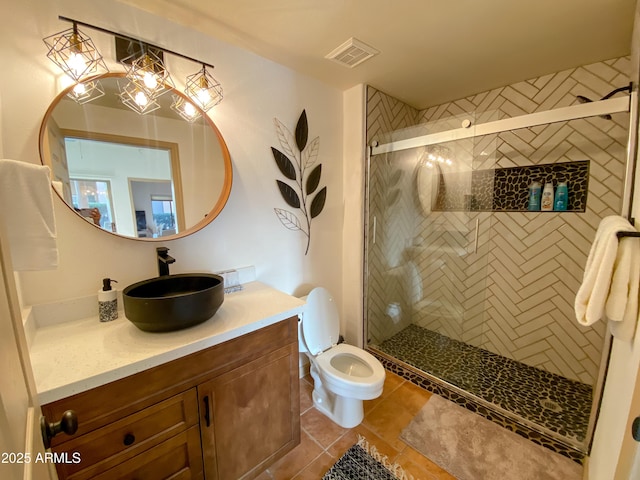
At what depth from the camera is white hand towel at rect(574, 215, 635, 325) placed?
0.86 meters

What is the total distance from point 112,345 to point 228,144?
46.8 inches

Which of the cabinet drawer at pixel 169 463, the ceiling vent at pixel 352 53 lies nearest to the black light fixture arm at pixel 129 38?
the ceiling vent at pixel 352 53

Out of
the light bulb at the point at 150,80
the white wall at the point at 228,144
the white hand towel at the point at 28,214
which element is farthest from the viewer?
the light bulb at the point at 150,80

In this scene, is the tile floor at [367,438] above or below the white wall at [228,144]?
below

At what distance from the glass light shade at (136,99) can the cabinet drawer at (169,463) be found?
1.53 meters

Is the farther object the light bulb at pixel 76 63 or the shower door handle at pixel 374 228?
the shower door handle at pixel 374 228

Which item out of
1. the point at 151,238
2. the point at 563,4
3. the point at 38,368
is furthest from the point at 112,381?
the point at 563,4

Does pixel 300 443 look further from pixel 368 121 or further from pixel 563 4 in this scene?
pixel 563 4

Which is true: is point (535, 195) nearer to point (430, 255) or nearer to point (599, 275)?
point (430, 255)

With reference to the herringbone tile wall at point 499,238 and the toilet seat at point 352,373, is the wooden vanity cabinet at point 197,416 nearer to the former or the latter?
the toilet seat at point 352,373

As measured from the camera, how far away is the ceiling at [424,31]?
4.29ft

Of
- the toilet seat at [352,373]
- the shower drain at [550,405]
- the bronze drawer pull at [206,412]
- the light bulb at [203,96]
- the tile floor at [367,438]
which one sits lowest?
the tile floor at [367,438]

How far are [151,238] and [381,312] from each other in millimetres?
2063

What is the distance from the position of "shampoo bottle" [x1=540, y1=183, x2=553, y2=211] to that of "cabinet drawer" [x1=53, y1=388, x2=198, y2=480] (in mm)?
2694
